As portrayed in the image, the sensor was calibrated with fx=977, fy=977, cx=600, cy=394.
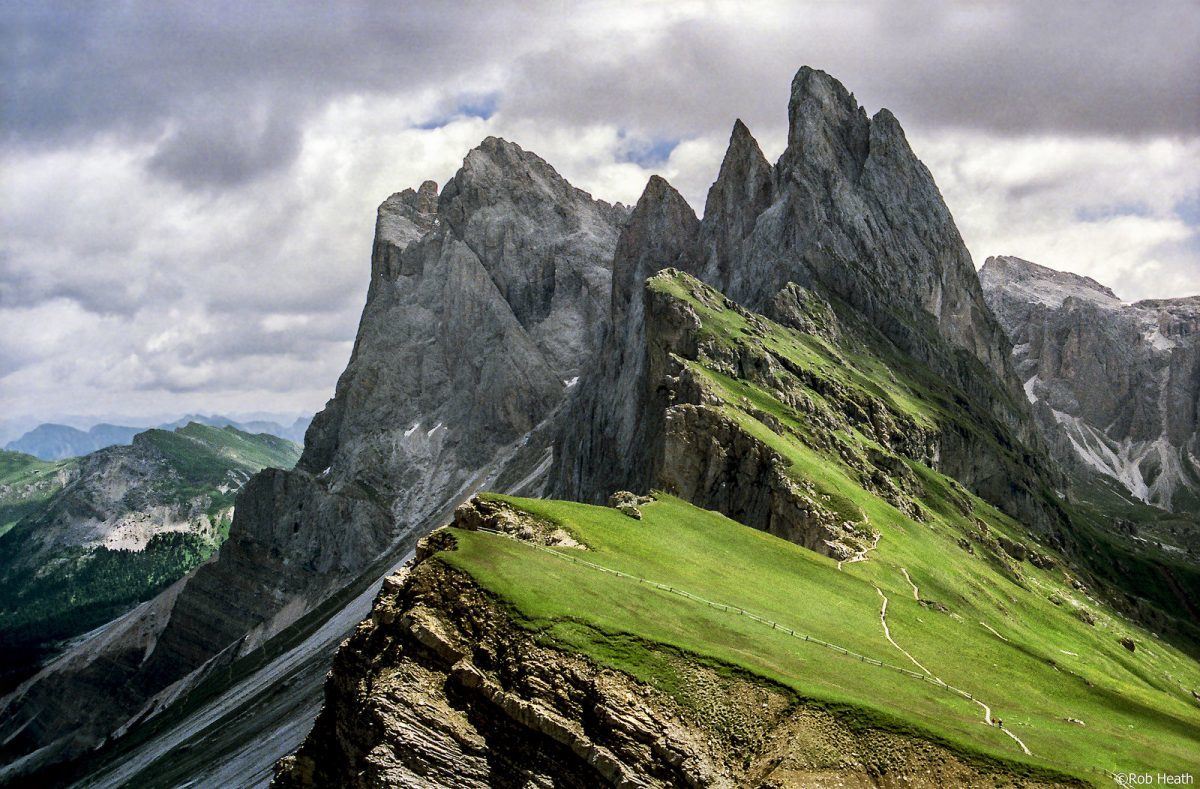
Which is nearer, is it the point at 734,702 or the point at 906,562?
the point at 734,702

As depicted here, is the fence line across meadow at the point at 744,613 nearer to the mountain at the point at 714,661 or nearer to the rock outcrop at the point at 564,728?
the mountain at the point at 714,661

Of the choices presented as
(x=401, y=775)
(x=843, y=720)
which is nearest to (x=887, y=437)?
(x=843, y=720)

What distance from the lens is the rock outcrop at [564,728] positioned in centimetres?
3900

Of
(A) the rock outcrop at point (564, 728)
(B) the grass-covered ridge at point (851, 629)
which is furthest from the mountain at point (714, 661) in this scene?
(B) the grass-covered ridge at point (851, 629)

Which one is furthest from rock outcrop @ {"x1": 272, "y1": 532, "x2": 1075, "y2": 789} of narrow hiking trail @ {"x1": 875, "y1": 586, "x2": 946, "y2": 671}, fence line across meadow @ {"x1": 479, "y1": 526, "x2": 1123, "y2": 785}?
narrow hiking trail @ {"x1": 875, "y1": 586, "x2": 946, "y2": 671}

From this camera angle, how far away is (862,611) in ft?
226

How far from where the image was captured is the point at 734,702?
137 feet

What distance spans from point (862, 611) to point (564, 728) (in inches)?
1409

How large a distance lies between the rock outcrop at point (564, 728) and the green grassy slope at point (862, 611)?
113cm

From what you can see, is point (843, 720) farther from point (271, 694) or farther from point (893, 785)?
point (271, 694)

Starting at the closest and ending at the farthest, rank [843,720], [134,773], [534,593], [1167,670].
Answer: [843,720], [534,593], [1167,670], [134,773]

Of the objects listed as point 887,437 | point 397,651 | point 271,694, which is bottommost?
point 271,694

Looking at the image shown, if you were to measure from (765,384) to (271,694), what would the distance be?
4006 inches

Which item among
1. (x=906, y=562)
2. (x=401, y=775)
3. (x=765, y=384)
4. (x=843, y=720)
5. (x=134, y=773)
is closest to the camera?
(x=401, y=775)
